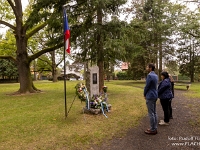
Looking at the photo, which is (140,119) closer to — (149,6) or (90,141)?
(90,141)

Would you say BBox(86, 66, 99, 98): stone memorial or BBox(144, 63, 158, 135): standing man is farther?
BBox(86, 66, 99, 98): stone memorial

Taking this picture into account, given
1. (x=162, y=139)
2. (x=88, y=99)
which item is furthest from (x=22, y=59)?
(x=162, y=139)

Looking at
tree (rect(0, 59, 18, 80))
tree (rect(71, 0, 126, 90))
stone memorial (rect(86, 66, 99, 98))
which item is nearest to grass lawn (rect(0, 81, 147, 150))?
stone memorial (rect(86, 66, 99, 98))

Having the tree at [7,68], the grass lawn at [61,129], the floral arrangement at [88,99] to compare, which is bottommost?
the grass lawn at [61,129]

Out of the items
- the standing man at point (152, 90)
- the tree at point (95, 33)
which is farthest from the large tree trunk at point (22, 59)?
the standing man at point (152, 90)

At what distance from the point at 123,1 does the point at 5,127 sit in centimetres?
916

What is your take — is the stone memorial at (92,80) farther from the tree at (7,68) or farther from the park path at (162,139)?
the tree at (7,68)

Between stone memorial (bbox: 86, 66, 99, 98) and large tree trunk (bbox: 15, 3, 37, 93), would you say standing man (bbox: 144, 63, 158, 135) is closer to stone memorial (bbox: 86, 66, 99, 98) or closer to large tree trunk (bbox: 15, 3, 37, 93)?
stone memorial (bbox: 86, 66, 99, 98)

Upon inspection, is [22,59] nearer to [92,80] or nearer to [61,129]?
[92,80]

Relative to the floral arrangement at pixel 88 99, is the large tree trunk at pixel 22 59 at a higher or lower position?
higher

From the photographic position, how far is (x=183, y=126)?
5.78 metres

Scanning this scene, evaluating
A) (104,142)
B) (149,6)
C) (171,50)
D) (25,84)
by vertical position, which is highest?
(149,6)

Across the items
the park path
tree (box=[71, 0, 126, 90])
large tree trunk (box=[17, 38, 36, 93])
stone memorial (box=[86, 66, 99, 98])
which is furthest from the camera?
large tree trunk (box=[17, 38, 36, 93])

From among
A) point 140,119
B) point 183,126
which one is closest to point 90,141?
point 140,119
